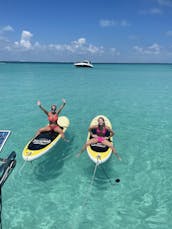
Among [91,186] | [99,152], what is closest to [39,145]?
[99,152]

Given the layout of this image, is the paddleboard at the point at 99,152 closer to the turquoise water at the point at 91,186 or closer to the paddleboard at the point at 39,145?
the turquoise water at the point at 91,186

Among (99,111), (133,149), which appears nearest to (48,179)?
(133,149)

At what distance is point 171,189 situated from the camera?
7.22m

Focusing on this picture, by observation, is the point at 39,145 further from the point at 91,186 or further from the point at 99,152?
the point at 91,186

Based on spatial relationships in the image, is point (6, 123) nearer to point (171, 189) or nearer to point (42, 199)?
point (42, 199)

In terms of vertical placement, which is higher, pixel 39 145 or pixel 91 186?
pixel 39 145

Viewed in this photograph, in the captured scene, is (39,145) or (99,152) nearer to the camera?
(99,152)

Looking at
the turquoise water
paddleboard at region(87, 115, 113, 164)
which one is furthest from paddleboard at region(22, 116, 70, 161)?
paddleboard at region(87, 115, 113, 164)

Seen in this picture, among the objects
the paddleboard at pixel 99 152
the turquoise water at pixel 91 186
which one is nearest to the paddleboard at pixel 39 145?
the turquoise water at pixel 91 186

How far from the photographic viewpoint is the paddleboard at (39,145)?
24.8 feet

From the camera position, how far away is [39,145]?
8141 mm

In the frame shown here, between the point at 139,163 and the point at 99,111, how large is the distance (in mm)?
8141

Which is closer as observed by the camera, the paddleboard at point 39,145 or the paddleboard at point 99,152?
the paddleboard at point 99,152

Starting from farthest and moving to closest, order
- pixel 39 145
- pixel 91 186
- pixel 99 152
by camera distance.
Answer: pixel 39 145 < pixel 99 152 < pixel 91 186
